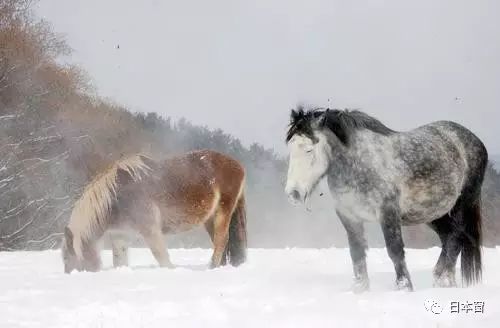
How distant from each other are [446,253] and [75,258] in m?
4.65

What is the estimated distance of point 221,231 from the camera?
8.95 meters

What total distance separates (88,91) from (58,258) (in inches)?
461

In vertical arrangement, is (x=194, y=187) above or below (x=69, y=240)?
above

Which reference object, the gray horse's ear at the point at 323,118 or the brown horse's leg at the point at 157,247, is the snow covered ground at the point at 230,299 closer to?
the brown horse's leg at the point at 157,247

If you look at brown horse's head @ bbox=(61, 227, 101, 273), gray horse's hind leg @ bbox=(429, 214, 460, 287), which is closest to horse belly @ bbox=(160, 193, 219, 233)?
brown horse's head @ bbox=(61, 227, 101, 273)

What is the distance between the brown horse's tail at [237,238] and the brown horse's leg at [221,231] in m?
0.13

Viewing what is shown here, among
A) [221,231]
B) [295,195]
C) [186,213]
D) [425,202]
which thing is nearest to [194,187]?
[186,213]

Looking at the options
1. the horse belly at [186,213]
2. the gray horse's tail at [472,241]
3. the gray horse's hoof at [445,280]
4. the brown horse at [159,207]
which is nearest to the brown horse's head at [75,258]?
the brown horse at [159,207]

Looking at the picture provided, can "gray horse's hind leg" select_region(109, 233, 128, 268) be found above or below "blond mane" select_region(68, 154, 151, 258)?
below

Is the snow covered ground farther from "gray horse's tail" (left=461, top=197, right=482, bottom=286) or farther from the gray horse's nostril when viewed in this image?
the gray horse's nostril

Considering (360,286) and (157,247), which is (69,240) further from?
Result: (360,286)

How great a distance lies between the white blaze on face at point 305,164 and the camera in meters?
5.43

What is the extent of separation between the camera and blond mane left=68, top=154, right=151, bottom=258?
822 cm

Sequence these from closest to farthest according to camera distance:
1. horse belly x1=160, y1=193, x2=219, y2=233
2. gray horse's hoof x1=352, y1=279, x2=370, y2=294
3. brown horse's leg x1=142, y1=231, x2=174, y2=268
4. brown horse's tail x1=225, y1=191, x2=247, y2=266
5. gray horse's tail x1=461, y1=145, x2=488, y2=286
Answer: gray horse's hoof x1=352, y1=279, x2=370, y2=294
gray horse's tail x1=461, y1=145, x2=488, y2=286
brown horse's leg x1=142, y1=231, x2=174, y2=268
horse belly x1=160, y1=193, x2=219, y2=233
brown horse's tail x1=225, y1=191, x2=247, y2=266
